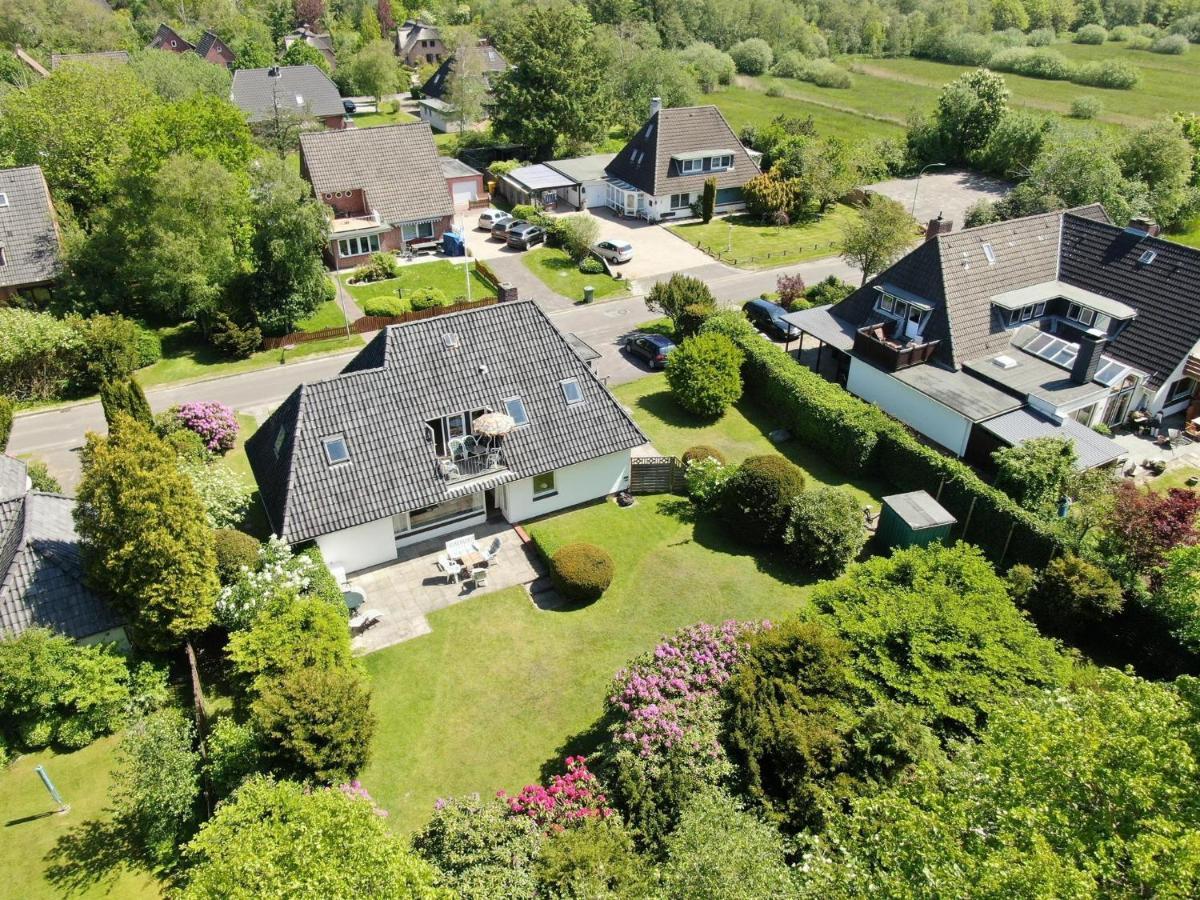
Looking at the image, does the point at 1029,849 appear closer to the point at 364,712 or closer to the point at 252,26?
the point at 364,712

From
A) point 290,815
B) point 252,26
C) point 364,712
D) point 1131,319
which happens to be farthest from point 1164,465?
point 252,26

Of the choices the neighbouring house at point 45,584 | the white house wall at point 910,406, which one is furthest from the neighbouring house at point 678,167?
the neighbouring house at point 45,584

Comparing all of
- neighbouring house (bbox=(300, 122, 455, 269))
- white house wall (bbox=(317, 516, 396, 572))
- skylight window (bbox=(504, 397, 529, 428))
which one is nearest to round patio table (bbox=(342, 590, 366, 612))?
white house wall (bbox=(317, 516, 396, 572))

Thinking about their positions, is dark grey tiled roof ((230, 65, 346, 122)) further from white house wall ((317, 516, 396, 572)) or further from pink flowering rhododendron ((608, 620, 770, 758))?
pink flowering rhododendron ((608, 620, 770, 758))

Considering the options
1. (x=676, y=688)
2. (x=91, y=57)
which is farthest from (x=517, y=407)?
(x=91, y=57)

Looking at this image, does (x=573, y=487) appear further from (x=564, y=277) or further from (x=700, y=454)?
(x=564, y=277)
